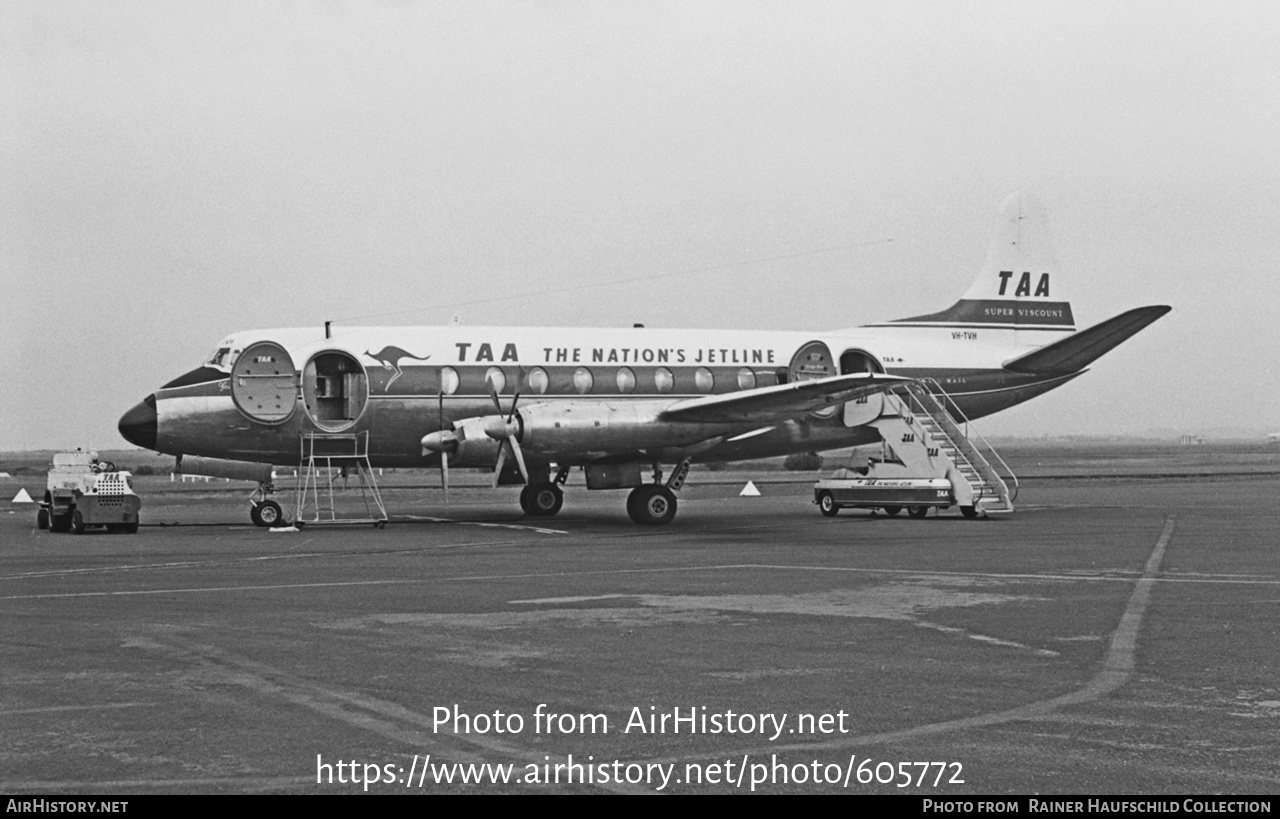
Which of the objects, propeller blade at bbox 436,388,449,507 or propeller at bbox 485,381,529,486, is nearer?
propeller at bbox 485,381,529,486

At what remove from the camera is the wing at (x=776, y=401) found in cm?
2336

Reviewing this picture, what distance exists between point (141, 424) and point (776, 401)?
12.5 metres

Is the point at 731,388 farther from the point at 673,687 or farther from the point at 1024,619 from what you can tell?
the point at 673,687

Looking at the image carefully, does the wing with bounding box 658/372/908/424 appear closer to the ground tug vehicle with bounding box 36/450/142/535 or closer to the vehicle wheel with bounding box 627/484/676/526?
the vehicle wheel with bounding box 627/484/676/526

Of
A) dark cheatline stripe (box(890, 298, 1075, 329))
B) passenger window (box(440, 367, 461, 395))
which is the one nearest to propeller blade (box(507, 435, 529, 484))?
passenger window (box(440, 367, 461, 395))

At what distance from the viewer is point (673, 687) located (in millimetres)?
8562

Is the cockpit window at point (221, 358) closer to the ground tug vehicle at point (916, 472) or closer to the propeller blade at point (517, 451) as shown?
the propeller blade at point (517, 451)

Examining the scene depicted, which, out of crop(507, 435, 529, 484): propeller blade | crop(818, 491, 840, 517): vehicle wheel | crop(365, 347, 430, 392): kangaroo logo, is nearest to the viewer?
crop(507, 435, 529, 484): propeller blade

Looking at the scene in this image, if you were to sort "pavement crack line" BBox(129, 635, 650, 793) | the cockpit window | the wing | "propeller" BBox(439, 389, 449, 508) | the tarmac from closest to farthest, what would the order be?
the tarmac → "pavement crack line" BBox(129, 635, 650, 793) → the wing → "propeller" BBox(439, 389, 449, 508) → the cockpit window

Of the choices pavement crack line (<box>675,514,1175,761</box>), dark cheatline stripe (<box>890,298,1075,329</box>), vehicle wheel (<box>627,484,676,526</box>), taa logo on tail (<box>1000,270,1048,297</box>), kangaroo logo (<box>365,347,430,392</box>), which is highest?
taa logo on tail (<box>1000,270,1048,297</box>)

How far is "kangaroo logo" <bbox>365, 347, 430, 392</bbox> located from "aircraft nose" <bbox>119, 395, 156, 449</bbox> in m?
4.37

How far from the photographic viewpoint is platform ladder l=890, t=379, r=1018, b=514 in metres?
27.5

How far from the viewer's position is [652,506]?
26.2 meters

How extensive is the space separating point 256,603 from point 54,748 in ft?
20.2
